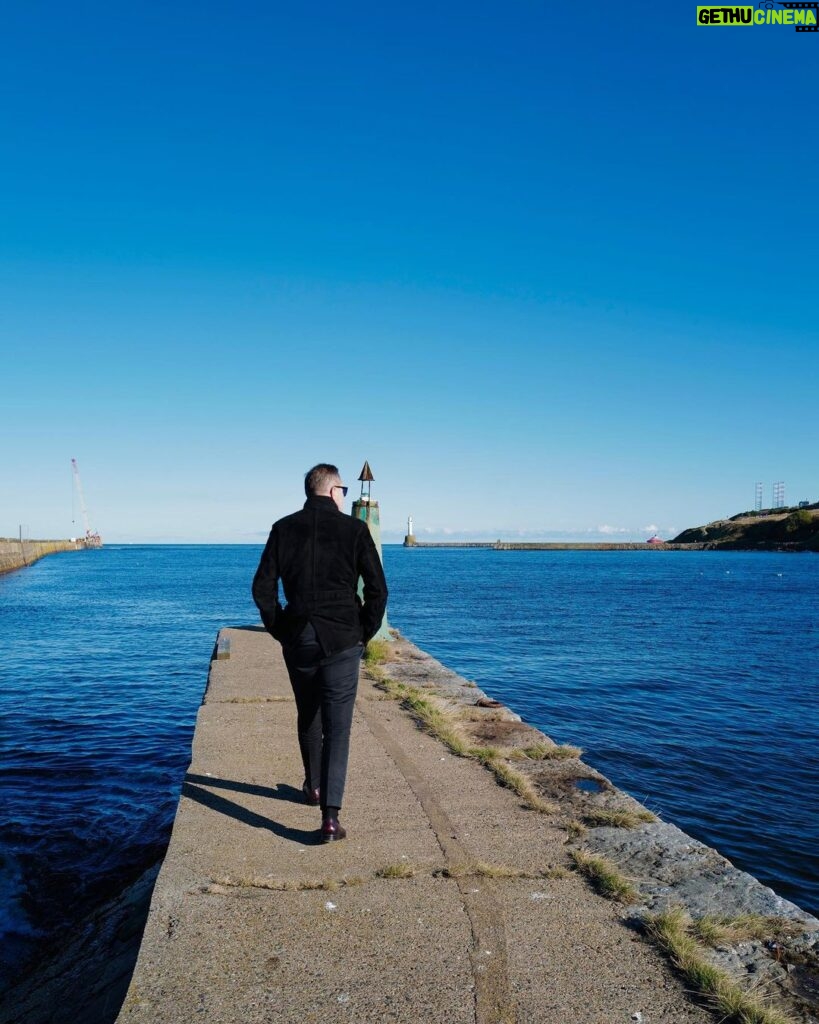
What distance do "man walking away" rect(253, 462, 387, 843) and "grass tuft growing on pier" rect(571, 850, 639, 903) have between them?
1.44 meters

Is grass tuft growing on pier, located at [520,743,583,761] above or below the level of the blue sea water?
above

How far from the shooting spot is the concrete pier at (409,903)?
2982mm

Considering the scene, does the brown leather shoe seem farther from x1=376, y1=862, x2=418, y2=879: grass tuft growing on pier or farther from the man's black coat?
the man's black coat

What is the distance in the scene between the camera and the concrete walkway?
2963 mm

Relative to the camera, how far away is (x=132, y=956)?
4.12 m

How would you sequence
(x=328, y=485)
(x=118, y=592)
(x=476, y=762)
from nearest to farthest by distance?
(x=328, y=485)
(x=476, y=762)
(x=118, y=592)

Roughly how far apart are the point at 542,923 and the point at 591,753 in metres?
7.75

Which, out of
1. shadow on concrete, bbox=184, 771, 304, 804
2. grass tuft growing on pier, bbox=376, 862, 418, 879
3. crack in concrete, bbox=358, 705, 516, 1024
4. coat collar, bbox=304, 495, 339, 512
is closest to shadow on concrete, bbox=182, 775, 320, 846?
shadow on concrete, bbox=184, 771, 304, 804

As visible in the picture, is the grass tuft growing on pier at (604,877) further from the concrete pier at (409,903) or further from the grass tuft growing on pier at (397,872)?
the grass tuft growing on pier at (397,872)

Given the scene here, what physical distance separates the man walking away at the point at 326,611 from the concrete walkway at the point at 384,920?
1.79 ft

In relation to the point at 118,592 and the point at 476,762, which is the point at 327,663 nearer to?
the point at 476,762

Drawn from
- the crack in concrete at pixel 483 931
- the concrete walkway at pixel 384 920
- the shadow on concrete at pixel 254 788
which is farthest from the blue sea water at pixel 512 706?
the crack in concrete at pixel 483 931

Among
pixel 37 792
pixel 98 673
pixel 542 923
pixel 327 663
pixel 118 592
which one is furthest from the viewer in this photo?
pixel 118 592

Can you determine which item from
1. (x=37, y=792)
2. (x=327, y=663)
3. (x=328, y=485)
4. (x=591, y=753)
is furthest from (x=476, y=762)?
(x=37, y=792)
